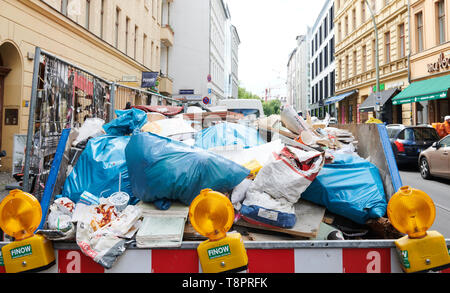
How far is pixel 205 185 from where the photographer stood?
1.96 m

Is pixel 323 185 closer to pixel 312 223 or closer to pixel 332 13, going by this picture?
pixel 312 223

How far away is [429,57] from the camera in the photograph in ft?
65.0

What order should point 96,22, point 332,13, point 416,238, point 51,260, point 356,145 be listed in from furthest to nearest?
1. point 332,13
2. point 96,22
3. point 356,145
4. point 51,260
5. point 416,238

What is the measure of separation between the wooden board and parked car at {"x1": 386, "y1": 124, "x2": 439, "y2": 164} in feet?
37.3

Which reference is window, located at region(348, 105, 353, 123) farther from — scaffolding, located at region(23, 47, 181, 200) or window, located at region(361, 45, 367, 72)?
scaffolding, located at region(23, 47, 181, 200)

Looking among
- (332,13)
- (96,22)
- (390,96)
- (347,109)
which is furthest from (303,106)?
(96,22)

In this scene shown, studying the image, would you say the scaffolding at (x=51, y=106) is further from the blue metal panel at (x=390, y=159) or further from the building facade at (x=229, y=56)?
the building facade at (x=229, y=56)

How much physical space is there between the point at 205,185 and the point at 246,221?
309 mm

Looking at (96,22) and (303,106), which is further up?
(303,106)

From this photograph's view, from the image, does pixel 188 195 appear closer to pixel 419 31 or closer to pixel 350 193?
pixel 350 193

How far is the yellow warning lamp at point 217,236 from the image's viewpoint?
137 cm

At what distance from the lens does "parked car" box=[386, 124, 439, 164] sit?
11.9 metres

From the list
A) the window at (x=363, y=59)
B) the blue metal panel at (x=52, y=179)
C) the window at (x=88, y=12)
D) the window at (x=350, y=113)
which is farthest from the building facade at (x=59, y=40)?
the window at (x=350, y=113)

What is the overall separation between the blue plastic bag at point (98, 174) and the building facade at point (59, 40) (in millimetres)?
7658
